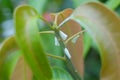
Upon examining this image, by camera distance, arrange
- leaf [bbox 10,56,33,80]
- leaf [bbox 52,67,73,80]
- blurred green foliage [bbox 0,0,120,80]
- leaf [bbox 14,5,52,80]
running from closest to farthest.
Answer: leaf [bbox 14,5,52,80] → leaf [bbox 10,56,33,80] → leaf [bbox 52,67,73,80] → blurred green foliage [bbox 0,0,120,80]

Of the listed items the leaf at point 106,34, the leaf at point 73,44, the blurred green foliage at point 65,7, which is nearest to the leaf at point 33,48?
the leaf at point 106,34

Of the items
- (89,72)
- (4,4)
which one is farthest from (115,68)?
(4,4)

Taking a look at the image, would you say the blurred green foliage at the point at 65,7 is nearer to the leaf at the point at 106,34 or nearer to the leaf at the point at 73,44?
the leaf at the point at 73,44

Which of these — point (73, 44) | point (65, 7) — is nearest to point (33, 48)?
point (73, 44)

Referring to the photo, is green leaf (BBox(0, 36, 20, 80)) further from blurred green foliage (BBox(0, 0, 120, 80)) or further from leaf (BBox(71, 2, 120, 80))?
blurred green foliage (BBox(0, 0, 120, 80))

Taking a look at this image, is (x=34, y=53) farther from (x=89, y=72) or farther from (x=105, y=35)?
(x=89, y=72)

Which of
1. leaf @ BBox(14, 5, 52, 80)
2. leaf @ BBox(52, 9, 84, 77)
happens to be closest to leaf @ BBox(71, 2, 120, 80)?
leaf @ BBox(14, 5, 52, 80)

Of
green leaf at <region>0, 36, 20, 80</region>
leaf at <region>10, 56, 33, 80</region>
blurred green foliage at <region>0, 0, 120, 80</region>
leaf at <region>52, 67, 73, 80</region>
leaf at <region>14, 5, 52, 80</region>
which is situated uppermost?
leaf at <region>14, 5, 52, 80</region>
